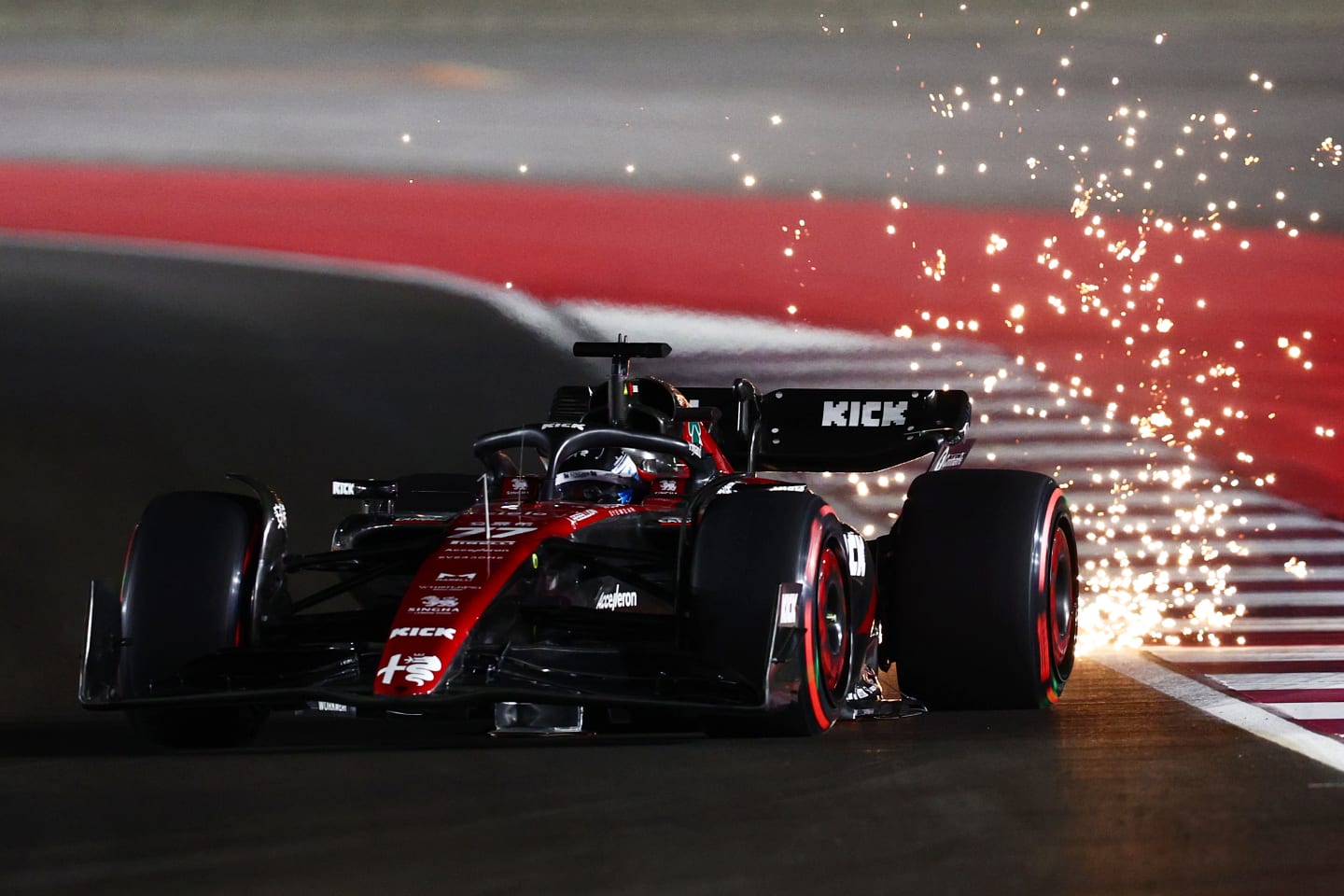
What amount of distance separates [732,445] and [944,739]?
9.52 feet

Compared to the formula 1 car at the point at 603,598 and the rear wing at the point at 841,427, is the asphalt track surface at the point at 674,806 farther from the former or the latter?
the rear wing at the point at 841,427

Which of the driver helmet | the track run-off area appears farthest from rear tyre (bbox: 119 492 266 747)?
the track run-off area

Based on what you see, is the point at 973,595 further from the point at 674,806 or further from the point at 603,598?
the point at 674,806

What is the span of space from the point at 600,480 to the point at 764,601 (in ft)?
4.83

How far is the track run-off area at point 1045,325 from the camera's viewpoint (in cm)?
1316

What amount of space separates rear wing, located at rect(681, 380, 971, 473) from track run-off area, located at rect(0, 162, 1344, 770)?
3.54 m

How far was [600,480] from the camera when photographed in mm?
7828

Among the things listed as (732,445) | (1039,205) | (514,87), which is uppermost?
(514,87)

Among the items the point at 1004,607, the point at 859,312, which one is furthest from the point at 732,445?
the point at 859,312

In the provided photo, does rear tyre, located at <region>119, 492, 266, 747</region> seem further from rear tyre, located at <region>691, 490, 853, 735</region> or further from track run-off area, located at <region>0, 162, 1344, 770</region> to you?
track run-off area, located at <region>0, 162, 1344, 770</region>

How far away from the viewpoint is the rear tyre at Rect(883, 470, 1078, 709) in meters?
7.56

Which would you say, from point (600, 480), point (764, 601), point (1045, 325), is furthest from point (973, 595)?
point (1045, 325)

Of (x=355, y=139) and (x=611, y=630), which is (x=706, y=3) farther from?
(x=611, y=630)

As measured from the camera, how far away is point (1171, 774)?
5836 millimetres
